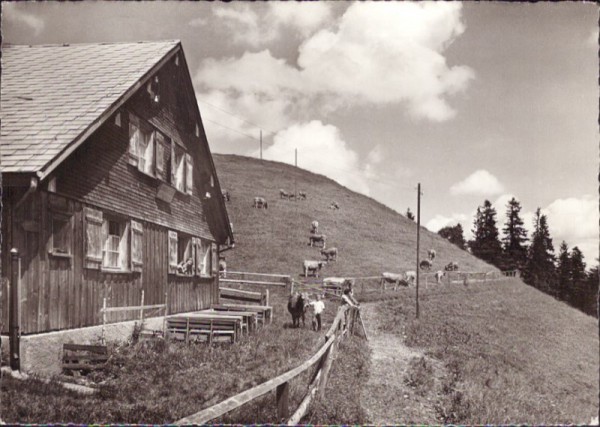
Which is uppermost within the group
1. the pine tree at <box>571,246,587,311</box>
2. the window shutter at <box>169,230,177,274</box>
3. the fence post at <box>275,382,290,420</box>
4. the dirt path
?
the window shutter at <box>169,230,177,274</box>

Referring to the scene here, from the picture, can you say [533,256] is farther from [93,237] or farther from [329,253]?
[93,237]

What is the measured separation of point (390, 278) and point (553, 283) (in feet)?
178

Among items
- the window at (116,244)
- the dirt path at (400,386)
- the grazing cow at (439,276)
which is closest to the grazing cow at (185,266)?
the window at (116,244)

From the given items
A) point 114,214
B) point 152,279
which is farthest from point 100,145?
point 152,279

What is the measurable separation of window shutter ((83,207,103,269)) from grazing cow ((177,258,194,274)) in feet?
17.7

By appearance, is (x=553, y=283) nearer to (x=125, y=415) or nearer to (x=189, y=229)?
(x=189, y=229)

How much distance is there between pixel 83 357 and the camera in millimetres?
10227

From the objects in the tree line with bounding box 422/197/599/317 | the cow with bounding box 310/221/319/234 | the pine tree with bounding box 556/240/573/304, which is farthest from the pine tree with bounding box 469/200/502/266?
the cow with bounding box 310/221/319/234

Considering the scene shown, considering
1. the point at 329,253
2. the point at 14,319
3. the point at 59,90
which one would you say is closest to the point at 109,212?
the point at 59,90

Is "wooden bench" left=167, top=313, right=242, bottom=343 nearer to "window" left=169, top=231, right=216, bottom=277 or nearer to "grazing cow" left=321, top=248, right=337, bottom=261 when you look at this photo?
"window" left=169, top=231, right=216, bottom=277

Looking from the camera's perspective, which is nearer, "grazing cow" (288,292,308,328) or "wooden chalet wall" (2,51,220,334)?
"wooden chalet wall" (2,51,220,334)

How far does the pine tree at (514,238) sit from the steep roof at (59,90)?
80735mm

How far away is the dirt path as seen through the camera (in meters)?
9.77

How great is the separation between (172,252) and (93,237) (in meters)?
4.99
